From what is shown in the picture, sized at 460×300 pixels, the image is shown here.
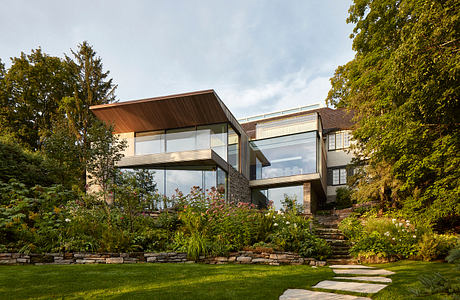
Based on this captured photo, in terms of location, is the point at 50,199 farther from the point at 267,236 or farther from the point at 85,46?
the point at 85,46

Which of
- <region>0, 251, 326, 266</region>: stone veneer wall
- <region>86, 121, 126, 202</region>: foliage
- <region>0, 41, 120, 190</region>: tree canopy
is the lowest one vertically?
<region>0, 251, 326, 266</region>: stone veneer wall

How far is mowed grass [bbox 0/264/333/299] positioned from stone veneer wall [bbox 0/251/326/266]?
0.97 meters

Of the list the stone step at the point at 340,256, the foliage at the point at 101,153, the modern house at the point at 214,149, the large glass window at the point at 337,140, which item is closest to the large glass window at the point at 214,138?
the modern house at the point at 214,149

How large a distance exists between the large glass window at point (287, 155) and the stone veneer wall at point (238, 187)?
1.14 metres

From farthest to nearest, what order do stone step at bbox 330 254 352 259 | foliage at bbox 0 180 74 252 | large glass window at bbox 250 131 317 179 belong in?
large glass window at bbox 250 131 317 179 < stone step at bbox 330 254 352 259 < foliage at bbox 0 180 74 252

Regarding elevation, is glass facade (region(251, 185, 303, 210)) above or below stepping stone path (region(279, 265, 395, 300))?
above

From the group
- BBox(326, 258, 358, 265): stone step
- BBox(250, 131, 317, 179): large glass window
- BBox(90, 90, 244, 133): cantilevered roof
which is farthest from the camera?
BBox(250, 131, 317, 179): large glass window

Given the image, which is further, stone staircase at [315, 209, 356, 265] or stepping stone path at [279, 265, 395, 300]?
stone staircase at [315, 209, 356, 265]

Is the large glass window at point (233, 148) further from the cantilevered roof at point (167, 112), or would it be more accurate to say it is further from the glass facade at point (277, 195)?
the glass facade at point (277, 195)

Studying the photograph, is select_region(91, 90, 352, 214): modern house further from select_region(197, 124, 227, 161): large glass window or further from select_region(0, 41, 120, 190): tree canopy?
select_region(0, 41, 120, 190): tree canopy

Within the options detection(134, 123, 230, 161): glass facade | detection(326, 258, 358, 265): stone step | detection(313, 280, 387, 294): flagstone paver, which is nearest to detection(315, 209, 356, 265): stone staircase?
detection(326, 258, 358, 265): stone step

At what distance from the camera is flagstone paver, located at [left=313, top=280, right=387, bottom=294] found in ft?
13.5

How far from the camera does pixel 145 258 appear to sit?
7.15 meters

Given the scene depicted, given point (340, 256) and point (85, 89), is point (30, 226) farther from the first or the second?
point (85, 89)
